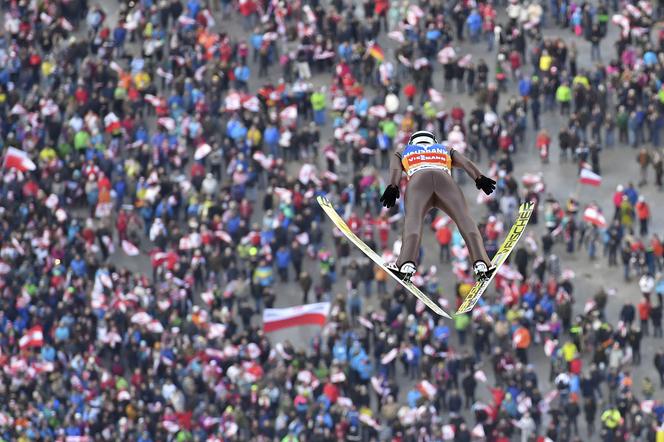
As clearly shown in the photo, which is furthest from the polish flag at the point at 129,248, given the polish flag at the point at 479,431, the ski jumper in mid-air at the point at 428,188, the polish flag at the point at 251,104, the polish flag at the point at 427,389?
the ski jumper in mid-air at the point at 428,188

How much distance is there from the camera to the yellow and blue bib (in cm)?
3416

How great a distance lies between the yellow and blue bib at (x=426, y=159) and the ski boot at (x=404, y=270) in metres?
1.47

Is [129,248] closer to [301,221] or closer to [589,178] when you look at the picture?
[301,221]

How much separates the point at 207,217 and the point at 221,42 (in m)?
7.60

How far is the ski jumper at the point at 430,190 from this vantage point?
33.9m

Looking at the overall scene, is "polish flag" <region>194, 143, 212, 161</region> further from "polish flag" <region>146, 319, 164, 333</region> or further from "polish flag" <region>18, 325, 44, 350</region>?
"polish flag" <region>18, 325, 44, 350</region>

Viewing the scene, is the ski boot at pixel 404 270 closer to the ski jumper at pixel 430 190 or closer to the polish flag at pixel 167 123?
the ski jumper at pixel 430 190

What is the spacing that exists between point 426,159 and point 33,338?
2505cm

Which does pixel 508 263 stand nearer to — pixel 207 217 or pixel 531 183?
pixel 531 183

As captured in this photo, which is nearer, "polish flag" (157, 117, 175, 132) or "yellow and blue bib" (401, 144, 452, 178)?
"yellow and blue bib" (401, 144, 452, 178)

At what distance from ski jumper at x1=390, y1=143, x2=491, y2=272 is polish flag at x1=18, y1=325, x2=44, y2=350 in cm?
2466

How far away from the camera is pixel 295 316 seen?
56000 mm

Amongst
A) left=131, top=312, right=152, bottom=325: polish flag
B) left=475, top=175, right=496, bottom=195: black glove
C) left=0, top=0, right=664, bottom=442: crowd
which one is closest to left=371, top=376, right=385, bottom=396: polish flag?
left=0, top=0, right=664, bottom=442: crowd

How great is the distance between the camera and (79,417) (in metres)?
55.6
